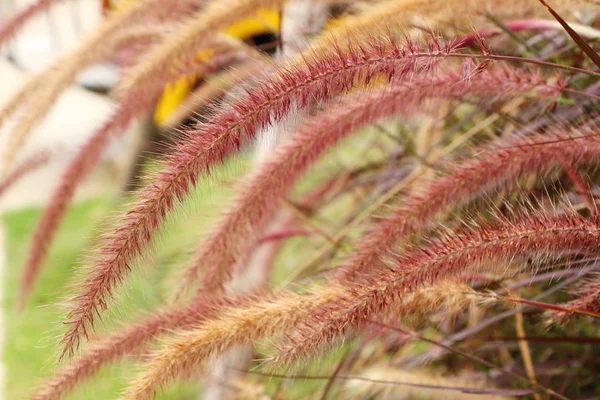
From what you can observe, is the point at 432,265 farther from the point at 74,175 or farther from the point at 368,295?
the point at 74,175

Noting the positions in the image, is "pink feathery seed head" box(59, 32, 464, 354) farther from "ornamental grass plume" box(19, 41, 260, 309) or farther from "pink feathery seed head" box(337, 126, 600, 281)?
"ornamental grass plume" box(19, 41, 260, 309)

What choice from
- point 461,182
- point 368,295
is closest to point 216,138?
point 368,295

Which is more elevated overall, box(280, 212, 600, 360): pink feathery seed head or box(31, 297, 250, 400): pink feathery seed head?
box(280, 212, 600, 360): pink feathery seed head

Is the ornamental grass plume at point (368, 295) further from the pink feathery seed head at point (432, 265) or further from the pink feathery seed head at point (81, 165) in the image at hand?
the pink feathery seed head at point (81, 165)

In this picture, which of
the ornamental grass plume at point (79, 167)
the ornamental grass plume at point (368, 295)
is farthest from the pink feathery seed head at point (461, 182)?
the ornamental grass plume at point (79, 167)

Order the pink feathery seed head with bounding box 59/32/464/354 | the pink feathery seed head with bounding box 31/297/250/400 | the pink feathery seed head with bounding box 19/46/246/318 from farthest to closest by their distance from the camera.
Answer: the pink feathery seed head with bounding box 19/46/246/318 < the pink feathery seed head with bounding box 31/297/250/400 < the pink feathery seed head with bounding box 59/32/464/354

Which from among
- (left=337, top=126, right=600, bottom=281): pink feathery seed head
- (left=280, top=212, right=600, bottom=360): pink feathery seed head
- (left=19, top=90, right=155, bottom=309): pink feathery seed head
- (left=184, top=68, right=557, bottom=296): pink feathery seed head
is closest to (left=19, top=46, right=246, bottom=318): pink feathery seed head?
(left=19, top=90, right=155, bottom=309): pink feathery seed head
